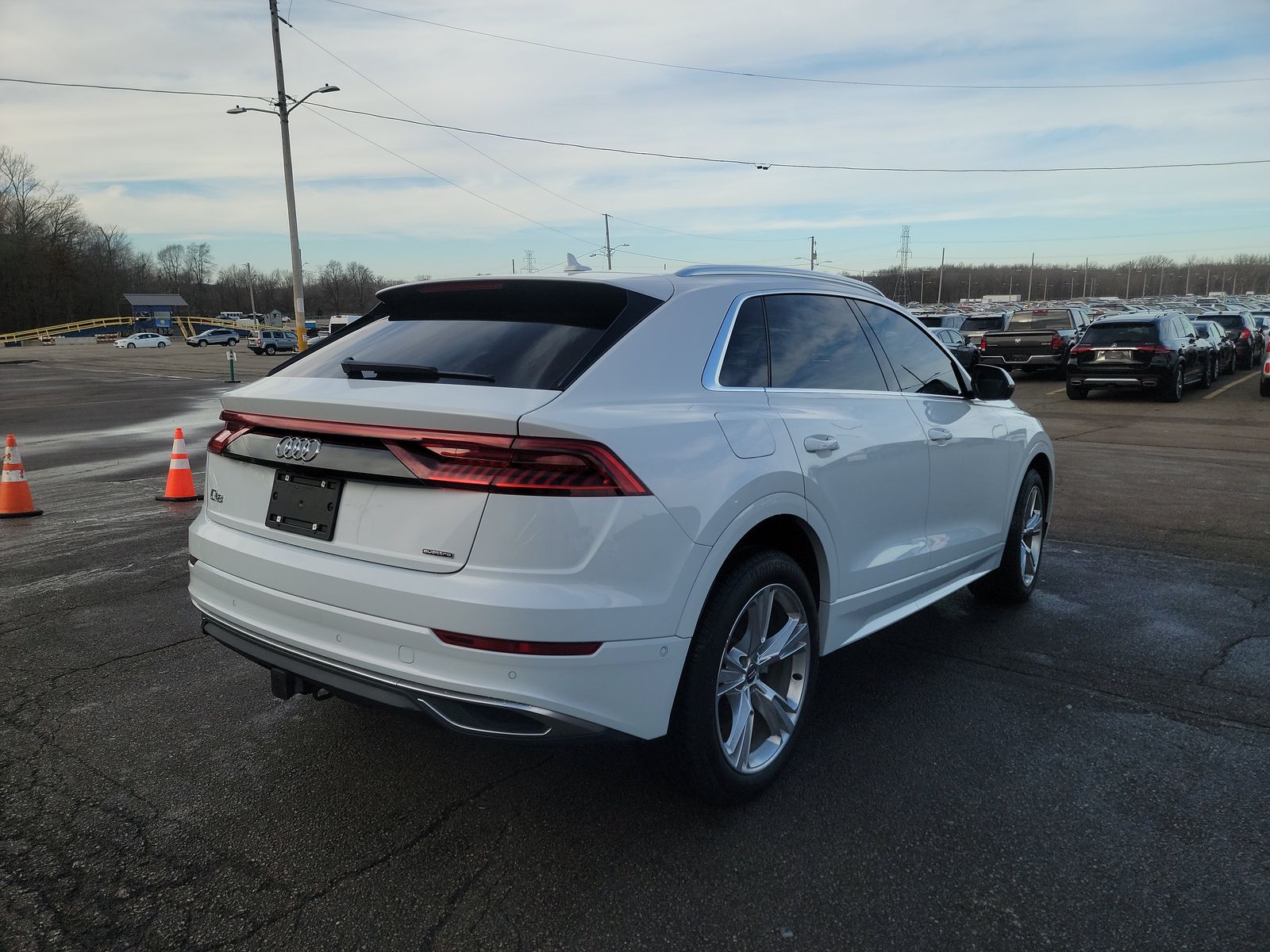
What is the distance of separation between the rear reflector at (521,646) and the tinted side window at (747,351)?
3.54ft

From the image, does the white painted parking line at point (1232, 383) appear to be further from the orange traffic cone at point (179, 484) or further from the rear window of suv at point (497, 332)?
the rear window of suv at point (497, 332)

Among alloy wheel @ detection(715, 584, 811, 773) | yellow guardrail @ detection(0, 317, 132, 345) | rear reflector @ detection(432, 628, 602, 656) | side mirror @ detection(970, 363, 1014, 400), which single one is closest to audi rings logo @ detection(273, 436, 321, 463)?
rear reflector @ detection(432, 628, 602, 656)

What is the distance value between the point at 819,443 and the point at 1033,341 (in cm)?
2341

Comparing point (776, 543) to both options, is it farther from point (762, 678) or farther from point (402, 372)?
point (402, 372)

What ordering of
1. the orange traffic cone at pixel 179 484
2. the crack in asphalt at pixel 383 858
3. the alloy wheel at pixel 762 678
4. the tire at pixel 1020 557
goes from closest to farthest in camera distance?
the crack in asphalt at pixel 383 858 → the alloy wheel at pixel 762 678 → the tire at pixel 1020 557 → the orange traffic cone at pixel 179 484

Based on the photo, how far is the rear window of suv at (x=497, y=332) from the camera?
2764 millimetres

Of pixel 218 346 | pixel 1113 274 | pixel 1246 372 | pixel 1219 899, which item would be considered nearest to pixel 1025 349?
pixel 1246 372

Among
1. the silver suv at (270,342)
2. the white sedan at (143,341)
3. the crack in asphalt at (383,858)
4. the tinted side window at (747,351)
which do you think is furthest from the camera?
the white sedan at (143,341)

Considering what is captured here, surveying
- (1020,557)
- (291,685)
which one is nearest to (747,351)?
(291,685)

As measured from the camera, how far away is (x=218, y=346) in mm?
65125

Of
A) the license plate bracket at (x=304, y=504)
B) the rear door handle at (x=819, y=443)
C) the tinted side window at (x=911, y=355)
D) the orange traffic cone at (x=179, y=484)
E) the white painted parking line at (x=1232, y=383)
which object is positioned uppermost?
the tinted side window at (x=911, y=355)

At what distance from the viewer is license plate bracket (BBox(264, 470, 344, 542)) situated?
276cm

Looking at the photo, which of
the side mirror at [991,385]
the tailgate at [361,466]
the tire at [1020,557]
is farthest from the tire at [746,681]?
the tire at [1020,557]

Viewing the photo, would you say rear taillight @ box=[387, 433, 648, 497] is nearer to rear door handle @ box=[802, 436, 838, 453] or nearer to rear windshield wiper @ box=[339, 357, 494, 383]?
rear windshield wiper @ box=[339, 357, 494, 383]
